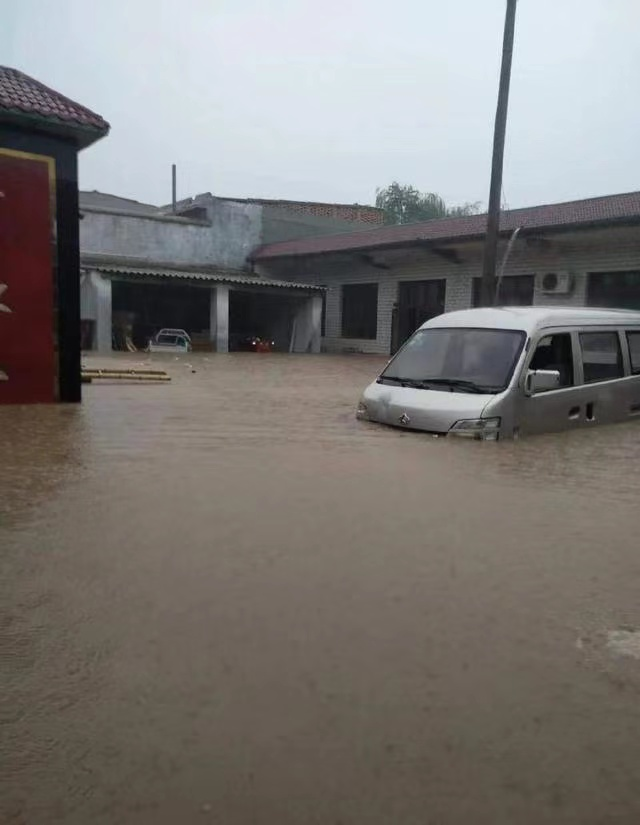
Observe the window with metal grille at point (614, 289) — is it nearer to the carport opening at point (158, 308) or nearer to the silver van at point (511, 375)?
the silver van at point (511, 375)

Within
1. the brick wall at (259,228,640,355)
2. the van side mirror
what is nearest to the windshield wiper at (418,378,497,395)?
the van side mirror

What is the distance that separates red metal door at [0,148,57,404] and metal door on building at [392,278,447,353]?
48.2ft

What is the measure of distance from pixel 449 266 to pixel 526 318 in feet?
48.9

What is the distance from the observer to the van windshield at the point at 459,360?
7.25 metres

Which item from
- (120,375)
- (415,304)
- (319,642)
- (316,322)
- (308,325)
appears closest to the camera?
(319,642)

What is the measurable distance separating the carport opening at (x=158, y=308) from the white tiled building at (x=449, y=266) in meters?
2.87

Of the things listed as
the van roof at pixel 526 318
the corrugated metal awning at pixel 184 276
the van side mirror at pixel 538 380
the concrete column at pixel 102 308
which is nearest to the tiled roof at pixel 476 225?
the corrugated metal awning at pixel 184 276

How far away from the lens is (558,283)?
18844 millimetres

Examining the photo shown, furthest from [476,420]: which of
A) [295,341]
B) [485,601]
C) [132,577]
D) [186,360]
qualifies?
[295,341]

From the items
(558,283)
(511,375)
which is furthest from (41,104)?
(558,283)

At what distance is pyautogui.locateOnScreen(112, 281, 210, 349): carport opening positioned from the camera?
27016mm

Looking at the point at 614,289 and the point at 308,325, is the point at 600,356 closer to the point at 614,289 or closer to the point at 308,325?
the point at 614,289

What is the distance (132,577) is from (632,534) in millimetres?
2968

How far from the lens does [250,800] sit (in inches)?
84.8
